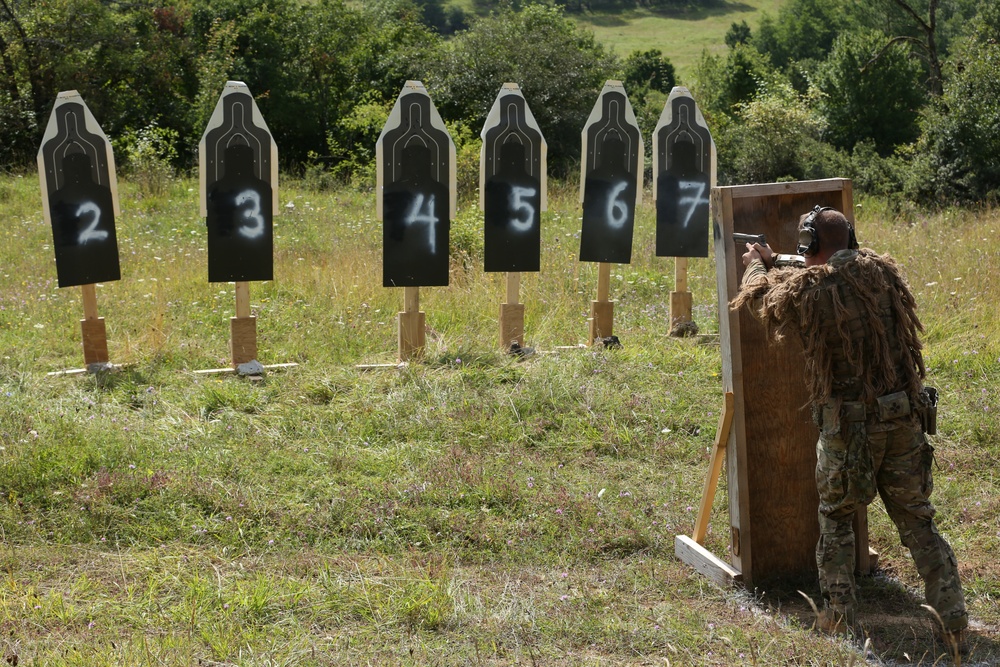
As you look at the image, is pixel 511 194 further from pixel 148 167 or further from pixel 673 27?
pixel 673 27

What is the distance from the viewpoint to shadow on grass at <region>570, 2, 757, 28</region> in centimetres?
4944

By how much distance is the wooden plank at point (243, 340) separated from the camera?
21.7 ft

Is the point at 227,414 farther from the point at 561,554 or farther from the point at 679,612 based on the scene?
the point at 679,612

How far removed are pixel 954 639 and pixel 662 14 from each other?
5162cm

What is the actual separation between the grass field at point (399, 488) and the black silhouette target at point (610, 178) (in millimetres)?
679

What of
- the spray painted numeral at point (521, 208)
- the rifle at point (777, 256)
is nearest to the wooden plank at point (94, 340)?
the spray painted numeral at point (521, 208)

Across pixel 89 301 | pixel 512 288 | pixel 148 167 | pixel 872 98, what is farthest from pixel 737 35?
pixel 89 301

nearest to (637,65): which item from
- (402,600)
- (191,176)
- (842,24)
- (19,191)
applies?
(842,24)

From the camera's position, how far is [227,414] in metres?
5.77

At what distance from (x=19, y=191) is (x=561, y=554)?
10658mm

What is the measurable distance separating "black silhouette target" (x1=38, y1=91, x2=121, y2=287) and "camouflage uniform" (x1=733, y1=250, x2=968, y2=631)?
479cm

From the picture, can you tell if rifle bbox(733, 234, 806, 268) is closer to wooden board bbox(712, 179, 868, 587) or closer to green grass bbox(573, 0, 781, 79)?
wooden board bbox(712, 179, 868, 587)

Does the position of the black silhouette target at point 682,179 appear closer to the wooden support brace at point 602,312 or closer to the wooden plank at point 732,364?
the wooden support brace at point 602,312

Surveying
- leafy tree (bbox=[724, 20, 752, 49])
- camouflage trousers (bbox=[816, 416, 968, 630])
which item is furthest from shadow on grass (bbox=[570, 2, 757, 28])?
camouflage trousers (bbox=[816, 416, 968, 630])
